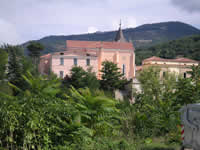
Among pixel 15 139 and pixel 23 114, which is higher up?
pixel 23 114

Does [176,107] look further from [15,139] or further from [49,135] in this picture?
[15,139]

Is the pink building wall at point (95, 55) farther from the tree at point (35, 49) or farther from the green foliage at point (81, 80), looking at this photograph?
the green foliage at point (81, 80)

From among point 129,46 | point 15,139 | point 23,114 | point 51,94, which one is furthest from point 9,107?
point 129,46

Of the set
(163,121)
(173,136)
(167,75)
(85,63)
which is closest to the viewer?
(173,136)

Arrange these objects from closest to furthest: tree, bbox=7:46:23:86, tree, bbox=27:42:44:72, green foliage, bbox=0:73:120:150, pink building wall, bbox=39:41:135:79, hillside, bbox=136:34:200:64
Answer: green foliage, bbox=0:73:120:150
tree, bbox=7:46:23:86
pink building wall, bbox=39:41:135:79
tree, bbox=27:42:44:72
hillside, bbox=136:34:200:64

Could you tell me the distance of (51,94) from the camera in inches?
256

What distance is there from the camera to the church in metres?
40.2

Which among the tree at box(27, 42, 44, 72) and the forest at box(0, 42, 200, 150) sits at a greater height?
the tree at box(27, 42, 44, 72)

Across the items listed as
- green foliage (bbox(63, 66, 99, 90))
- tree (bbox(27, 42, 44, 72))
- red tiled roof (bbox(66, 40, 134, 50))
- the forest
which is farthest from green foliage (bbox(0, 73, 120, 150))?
tree (bbox(27, 42, 44, 72))

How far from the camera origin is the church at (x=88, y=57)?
4025 centimetres

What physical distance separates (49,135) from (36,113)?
669 mm

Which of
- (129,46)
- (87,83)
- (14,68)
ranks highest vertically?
(129,46)

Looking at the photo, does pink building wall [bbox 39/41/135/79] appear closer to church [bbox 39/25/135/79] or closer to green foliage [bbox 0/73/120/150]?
church [bbox 39/25/135/79]

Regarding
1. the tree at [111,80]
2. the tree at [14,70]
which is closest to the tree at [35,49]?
the tree at [14,70]
